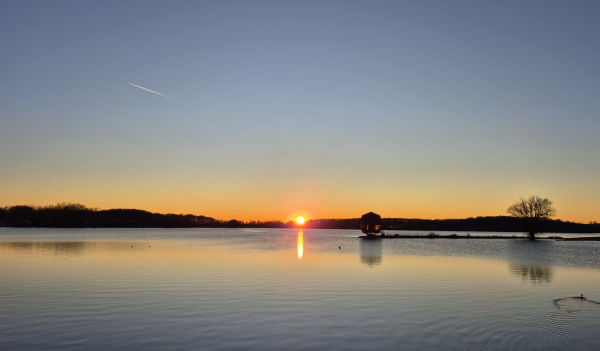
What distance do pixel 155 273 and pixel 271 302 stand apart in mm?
17136

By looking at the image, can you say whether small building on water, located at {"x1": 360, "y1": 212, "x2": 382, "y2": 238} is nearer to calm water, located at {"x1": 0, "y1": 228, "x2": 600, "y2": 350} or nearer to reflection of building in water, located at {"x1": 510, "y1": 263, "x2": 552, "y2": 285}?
reflection of building in water, located at {"x1": 510, "y1": 263, "x2": 552, "y2": 285}

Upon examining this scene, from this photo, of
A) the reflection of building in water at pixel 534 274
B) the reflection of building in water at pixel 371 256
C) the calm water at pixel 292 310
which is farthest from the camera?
the reflection of building in water at pixel 371 256

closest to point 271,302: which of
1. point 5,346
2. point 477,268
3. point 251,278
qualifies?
point 251,278

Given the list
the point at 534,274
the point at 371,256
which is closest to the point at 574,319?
the point at 534,274

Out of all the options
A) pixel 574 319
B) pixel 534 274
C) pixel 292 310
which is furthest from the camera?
pixel 534 274

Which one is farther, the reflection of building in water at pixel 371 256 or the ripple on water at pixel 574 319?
the reflection of building in water at pixel 371 256

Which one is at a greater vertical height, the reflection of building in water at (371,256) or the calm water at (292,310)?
the calm water at (292,310)

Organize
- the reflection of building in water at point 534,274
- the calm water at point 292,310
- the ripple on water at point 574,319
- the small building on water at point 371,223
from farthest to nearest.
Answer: the small building on water at point 371,223 → the reflection of building in water at point 534,274 → the ripple on water at point 574,319 → the calm water at point 292,310

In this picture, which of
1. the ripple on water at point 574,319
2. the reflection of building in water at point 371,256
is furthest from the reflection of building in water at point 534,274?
the reflection of building in water at point 371,256

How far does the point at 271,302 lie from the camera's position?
76.8ft

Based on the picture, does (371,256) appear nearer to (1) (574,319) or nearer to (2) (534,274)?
(2) (534,274)

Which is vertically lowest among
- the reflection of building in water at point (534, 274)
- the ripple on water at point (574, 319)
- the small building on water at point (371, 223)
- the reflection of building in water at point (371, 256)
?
the reflection of building in water at point (371, 256)

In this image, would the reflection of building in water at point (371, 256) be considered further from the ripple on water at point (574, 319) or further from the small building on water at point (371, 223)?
the small building on water at point (371, 223)

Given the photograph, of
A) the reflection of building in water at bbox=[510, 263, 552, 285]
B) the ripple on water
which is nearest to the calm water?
the ripple on water
